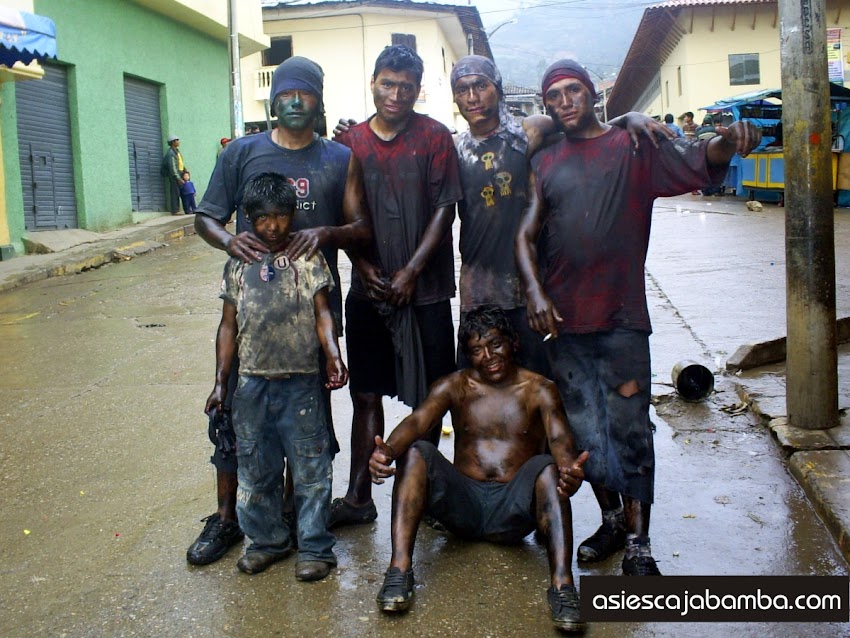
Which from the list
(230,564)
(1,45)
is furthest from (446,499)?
(1,45)

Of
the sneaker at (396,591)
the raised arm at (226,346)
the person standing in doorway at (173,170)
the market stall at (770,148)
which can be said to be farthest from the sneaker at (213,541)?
the person standing in doorway at (173,170)

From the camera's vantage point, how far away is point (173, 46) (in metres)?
18.1

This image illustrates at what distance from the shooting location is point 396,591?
115 inches

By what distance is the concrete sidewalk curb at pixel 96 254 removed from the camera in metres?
11.2

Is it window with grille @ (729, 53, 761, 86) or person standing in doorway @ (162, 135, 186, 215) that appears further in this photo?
window with grille @ (729, 53, 761, 86)

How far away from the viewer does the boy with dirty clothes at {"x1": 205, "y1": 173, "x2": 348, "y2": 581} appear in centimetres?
325

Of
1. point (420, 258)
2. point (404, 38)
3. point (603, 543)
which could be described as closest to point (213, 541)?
point (420, 258)

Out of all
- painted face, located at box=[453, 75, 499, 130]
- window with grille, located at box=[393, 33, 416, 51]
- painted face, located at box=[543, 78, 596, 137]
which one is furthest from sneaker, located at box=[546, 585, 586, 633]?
window with grille, located at box=[393, 33, 416, 51]

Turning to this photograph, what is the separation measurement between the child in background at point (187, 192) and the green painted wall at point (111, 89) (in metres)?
1.00

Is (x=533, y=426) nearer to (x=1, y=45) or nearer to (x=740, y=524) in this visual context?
(x=740, y=524)

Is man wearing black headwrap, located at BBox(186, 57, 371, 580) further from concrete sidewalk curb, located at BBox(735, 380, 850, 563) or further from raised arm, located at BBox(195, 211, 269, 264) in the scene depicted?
concrete sidewalk curb, located at BBox(735, 380, 850, 563)

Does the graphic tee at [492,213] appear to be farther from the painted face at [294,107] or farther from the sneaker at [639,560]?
the sneaker at [639,560]

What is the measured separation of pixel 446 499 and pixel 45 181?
41.2ft

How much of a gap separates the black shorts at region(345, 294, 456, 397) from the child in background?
14.8 m
